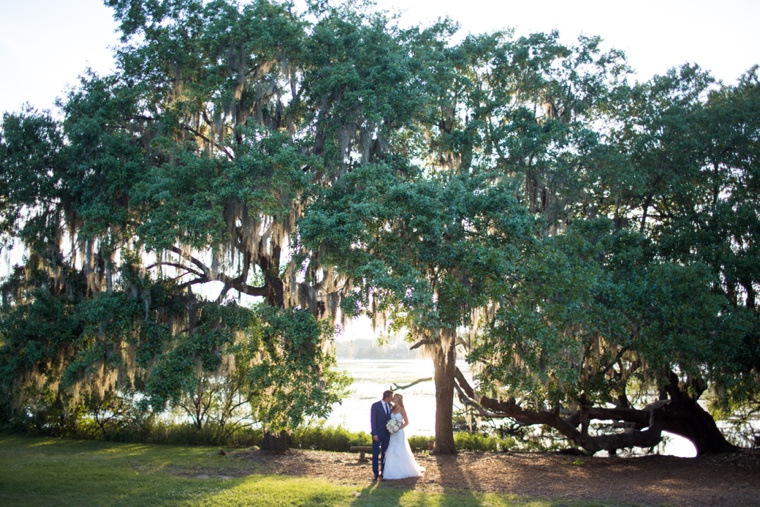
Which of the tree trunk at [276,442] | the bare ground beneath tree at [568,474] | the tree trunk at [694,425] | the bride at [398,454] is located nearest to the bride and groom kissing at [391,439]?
the bride at [398,454]

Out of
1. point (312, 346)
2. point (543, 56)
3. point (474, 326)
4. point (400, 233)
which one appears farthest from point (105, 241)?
point (543, 56)

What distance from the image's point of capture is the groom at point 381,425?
10.2 metres

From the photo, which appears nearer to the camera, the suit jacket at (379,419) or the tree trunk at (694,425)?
the suit jacket at (379,419)

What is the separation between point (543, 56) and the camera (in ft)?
46.7

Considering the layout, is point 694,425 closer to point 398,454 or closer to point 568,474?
point 568,474

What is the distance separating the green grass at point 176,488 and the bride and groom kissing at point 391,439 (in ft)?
1.65

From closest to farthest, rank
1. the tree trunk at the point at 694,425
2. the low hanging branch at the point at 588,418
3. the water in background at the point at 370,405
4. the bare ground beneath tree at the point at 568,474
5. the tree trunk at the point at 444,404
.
→ the bare ground beneath tree at the point at 568,474 < the tree trunk at the point at 444,404 < the low hanging branch at the point at 588,418 < the tree trunk at the point at 694,425 < the water in background at the point at 370,405

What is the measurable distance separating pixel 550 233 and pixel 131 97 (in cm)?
907

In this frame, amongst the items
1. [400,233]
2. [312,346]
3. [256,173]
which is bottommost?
[312,346]

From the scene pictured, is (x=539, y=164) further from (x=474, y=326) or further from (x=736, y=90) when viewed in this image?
(x=736, y=90)

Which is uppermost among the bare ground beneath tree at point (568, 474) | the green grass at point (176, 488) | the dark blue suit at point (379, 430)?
the dark blue suit at point (379, 430)

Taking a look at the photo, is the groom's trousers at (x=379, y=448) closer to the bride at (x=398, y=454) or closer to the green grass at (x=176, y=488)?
the bride at (x=398, y=454)

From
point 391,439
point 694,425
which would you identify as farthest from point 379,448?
point 694,425

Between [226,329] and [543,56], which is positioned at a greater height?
[543,56]
